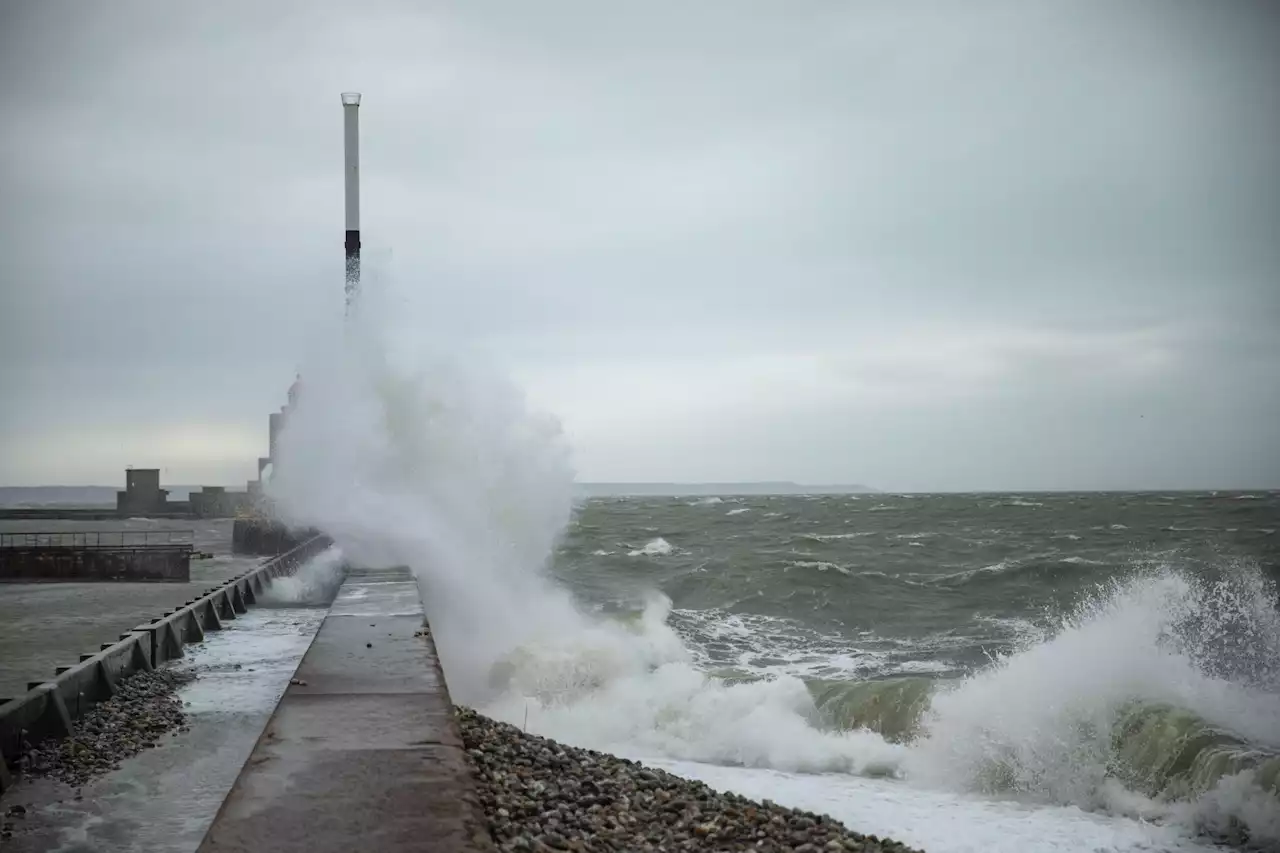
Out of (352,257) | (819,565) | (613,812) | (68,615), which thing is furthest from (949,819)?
(352,257)

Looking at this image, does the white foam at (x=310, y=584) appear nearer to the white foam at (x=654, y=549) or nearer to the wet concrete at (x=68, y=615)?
the wet concrete at (x=68, y=615)

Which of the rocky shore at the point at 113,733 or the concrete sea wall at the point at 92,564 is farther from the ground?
the rocky shore at the point at 113,733

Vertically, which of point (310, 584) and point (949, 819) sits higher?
point (310, 584)

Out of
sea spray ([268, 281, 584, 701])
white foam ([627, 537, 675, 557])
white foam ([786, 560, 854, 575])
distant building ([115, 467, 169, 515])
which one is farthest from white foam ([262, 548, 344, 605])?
distant building ([115, 467, 169, 515])

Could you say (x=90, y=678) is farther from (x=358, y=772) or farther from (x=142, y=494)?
(x=142, y=494)

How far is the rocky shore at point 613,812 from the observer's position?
16.0 ft

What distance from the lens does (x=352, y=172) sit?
29.4 meters

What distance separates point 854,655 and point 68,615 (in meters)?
14.1

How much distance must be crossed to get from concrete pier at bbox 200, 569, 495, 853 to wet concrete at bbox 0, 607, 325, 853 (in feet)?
2.09

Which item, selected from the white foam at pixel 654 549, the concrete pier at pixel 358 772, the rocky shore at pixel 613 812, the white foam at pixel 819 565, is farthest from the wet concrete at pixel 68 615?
the white foam at pixel 819 565

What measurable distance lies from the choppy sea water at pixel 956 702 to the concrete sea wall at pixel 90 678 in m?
4.00

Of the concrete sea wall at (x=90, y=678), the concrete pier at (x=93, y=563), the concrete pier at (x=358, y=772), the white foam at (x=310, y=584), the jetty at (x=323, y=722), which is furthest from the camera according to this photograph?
the concrete pier at (x=93, y=563)

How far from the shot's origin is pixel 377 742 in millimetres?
5293

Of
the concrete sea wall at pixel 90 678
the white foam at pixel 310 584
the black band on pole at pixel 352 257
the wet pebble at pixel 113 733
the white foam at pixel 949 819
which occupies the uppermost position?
the black band on pole at pixel 352 257
